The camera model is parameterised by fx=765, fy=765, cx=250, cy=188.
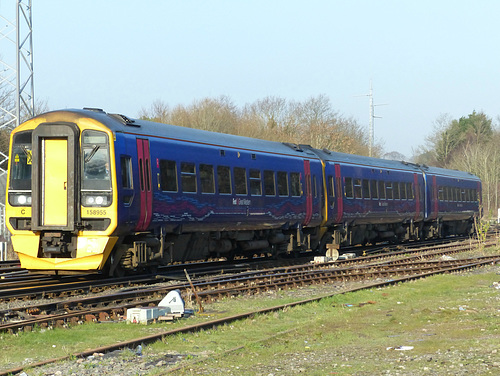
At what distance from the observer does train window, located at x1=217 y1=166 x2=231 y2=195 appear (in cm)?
1852

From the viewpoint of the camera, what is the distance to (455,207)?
37.1 metres

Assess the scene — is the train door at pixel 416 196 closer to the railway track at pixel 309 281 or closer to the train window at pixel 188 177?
the railway track at pixel 309 281

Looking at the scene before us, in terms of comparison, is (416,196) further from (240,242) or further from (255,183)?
(255,183)

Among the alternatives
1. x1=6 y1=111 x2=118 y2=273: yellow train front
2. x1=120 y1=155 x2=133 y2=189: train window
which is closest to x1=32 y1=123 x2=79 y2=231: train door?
x1=6 y1=111 x2=118 y2=273: yellow train front

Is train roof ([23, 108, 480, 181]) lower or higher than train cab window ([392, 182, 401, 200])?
higher

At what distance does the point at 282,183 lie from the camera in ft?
70.6

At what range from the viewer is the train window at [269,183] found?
20622mm

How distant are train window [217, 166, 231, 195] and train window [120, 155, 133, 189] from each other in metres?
3.64

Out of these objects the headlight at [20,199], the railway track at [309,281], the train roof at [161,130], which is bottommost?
the railway track at [309,281]

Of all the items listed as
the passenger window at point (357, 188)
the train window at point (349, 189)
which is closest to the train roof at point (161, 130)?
the train window at point (349, 189)

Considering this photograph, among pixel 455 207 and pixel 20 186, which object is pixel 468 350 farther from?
pixel 455 207

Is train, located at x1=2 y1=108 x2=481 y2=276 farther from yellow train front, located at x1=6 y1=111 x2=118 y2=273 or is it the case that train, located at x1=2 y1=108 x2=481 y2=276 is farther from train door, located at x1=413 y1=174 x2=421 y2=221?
train door, located at x1=413 y1=174 x2=421 y2=221

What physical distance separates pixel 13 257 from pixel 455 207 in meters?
21.6

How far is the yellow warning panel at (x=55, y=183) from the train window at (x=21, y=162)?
466 millimetres
